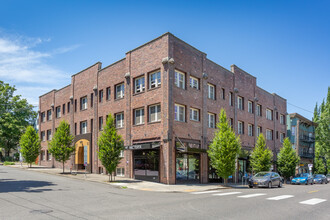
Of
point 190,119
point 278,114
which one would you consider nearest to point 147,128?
point 190,119

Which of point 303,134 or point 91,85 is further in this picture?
point 303,134

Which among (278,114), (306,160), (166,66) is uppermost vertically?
(166,66)

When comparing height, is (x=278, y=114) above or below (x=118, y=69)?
below

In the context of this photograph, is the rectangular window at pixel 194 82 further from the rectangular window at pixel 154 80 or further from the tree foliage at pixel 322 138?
the tree foliage at pixel 322 138

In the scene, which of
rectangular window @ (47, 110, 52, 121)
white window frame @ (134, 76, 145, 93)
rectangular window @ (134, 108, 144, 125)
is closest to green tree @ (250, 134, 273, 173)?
rectangular window @ (134, 108, 144, 125)

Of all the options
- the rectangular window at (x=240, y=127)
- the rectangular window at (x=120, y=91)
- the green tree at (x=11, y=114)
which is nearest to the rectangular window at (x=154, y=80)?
the rectangular window at (x=120, y=91)

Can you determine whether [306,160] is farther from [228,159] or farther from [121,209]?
[121,209]

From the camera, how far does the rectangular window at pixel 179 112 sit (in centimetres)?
2591

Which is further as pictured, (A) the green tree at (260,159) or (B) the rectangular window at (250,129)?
(B) the rectangular window at (250,129)

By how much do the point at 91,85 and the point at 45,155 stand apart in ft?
53.1

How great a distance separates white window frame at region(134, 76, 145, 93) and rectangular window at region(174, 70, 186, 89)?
10.9 ft

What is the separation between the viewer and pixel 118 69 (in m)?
30.8

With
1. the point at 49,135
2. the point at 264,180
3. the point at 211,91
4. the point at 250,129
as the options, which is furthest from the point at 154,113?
the point at 49,135

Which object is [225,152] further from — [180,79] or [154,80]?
[154,80]
